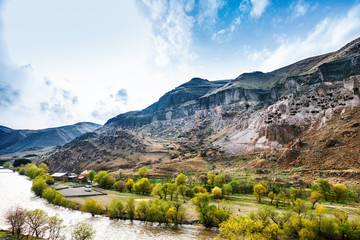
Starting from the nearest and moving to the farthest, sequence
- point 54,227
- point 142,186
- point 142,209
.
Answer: point 54,227 < point 142,209 < point 142,186

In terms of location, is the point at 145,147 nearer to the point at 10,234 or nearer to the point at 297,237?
the point at 10,234

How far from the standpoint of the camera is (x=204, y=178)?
6406cm

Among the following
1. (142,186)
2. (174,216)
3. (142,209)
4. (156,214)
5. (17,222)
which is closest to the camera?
(17,222)

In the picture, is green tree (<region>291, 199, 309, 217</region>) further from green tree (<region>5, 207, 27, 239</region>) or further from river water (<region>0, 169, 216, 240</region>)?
green tree (<region>5, 207, 27, 239</region>)

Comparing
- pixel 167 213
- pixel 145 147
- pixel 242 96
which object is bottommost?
pixel 167 213

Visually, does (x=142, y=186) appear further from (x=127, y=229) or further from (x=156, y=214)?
(x=127, y=229)

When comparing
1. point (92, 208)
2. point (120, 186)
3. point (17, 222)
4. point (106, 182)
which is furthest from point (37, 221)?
point (106, 182)

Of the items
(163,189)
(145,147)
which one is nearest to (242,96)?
(145,147)

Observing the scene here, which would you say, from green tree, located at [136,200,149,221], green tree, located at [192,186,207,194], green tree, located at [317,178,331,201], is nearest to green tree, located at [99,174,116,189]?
green tree, located at [136,200,149,221]

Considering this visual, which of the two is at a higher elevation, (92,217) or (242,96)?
(242,96)

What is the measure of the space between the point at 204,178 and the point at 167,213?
1233 inches

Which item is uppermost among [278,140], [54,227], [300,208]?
[278,140]

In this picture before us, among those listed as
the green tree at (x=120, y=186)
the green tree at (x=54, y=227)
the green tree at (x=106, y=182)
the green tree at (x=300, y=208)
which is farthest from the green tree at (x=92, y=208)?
the green tree at (x=300, y=208)

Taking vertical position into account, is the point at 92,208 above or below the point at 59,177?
below
